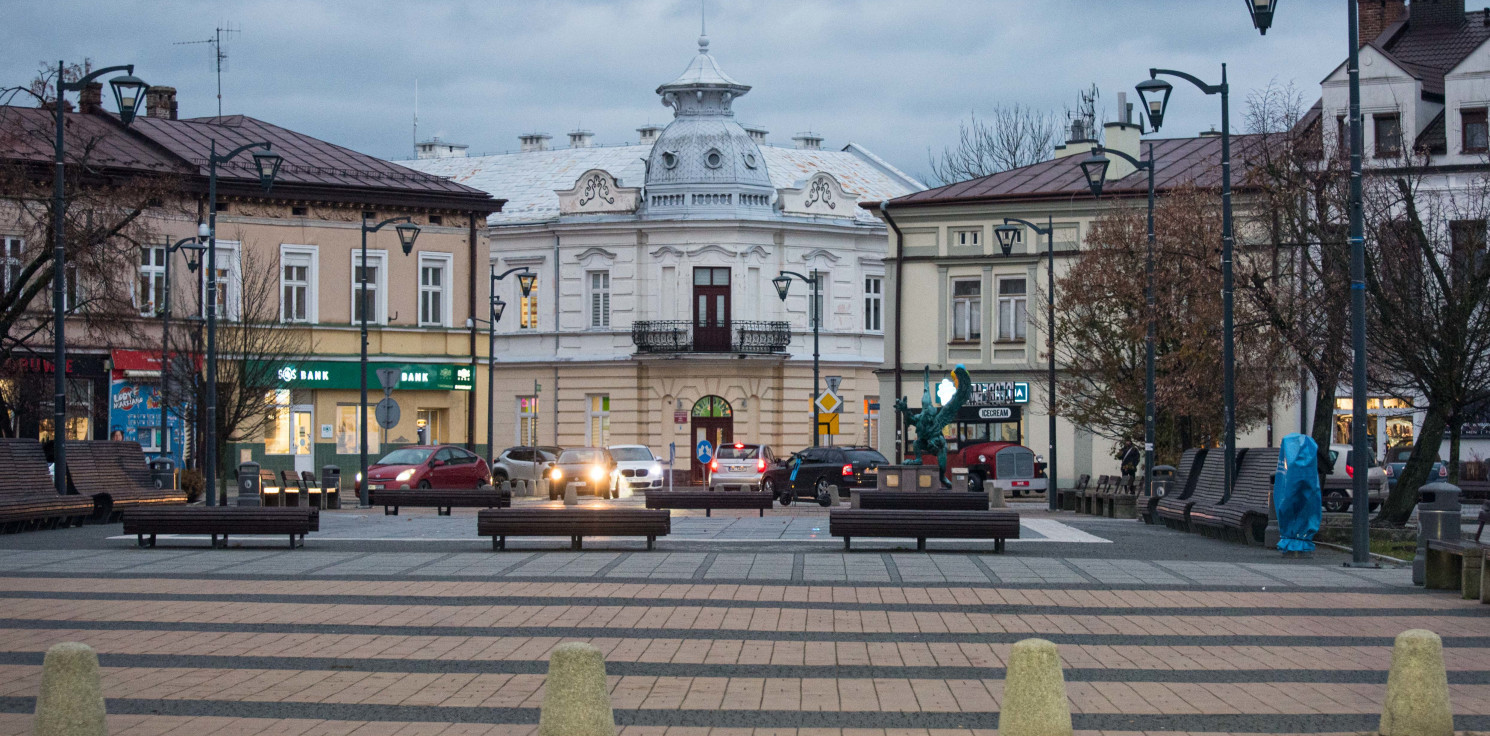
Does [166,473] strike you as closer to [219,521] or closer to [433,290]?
[219,521]

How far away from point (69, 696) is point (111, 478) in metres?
21.0

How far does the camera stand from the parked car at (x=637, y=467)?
49.6m

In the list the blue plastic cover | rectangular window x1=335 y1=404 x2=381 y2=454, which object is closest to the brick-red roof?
rectangular window x1=335 y1=404 x2=381 y2=454

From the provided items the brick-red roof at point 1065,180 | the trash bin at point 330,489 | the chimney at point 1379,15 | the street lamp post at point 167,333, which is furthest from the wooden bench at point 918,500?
the chimney at point 1379,15

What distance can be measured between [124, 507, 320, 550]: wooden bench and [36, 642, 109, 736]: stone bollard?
13.1m

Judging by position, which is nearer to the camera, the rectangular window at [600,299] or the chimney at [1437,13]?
the chimney at [1437,13]

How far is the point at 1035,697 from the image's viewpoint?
26.4ft

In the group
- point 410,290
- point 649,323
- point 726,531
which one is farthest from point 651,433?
point 726,531

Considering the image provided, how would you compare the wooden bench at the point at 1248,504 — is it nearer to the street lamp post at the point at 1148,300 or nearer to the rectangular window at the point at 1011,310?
the street lamp post at the point at 1148,300

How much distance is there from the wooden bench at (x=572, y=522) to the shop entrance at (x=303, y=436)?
31717 mm

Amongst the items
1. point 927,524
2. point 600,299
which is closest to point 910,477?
point 927,524

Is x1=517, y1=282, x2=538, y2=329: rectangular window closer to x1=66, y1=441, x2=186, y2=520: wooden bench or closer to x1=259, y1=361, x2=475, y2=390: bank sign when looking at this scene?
x1=259, y1=361, x2=475, y2=390: bank sign

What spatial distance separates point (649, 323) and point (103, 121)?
1912cm

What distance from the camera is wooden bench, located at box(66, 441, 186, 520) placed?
27.0m
